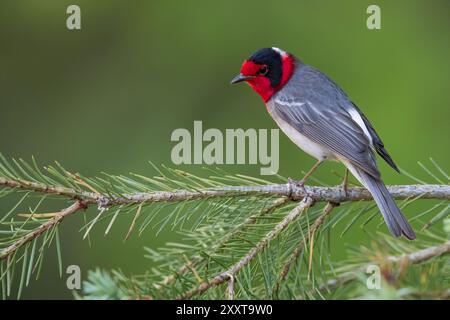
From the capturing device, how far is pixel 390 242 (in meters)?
2.39

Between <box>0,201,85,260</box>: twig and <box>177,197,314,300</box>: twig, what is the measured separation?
0.52 metres

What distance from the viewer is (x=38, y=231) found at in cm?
249

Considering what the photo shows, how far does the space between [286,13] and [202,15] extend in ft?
2.23

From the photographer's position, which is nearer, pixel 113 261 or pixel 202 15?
pixel 113 261

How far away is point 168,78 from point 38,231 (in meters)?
3.55

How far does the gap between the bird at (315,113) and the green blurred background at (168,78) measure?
A: 2.83ft

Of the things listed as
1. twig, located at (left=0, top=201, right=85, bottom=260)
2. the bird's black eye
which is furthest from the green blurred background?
twig, located at (left=0, top=201, right=85, bottom=260)

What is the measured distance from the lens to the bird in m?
3.77

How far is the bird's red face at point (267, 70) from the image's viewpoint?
443cm

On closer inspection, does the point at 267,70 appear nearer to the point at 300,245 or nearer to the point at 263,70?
the point at 263,70
